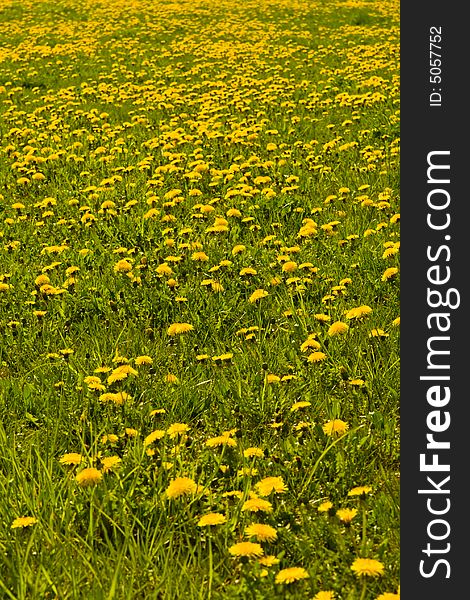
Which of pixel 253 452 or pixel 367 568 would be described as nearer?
pixel 367 568

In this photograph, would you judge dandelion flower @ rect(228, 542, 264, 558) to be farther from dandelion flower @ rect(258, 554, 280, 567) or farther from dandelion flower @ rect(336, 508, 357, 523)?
dandelion flower @ rect(336, 508, 357, 523)

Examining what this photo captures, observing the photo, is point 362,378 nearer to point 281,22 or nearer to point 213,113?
point 213,113

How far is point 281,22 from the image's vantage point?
1603 cm

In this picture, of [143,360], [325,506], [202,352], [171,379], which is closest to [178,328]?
[202,352]

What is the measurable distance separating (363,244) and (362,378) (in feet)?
4.71

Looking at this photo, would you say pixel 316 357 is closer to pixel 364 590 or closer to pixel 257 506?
pixel 257 506

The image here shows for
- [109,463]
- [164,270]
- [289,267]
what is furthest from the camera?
[164,270]

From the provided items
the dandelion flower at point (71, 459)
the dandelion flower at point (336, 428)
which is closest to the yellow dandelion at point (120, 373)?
the dandelion flower at point (71, 459)

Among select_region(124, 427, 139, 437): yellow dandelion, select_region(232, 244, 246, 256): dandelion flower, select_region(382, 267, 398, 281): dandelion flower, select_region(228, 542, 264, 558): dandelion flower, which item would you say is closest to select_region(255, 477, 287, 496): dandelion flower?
select_region(228, 542, 264, 558): dandelion flower

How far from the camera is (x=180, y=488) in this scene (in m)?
2.28

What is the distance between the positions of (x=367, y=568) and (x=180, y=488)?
2.12 ft

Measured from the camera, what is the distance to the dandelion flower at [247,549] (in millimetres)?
1978

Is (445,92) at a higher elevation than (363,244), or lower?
higher

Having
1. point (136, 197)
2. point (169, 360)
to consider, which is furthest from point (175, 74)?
point (169, 360)
